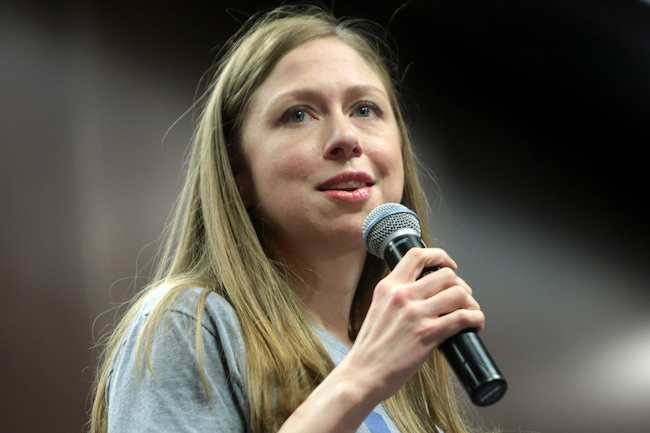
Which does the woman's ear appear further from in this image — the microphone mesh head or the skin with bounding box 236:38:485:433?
the microphone mesh head

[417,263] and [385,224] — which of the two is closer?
[417,263]

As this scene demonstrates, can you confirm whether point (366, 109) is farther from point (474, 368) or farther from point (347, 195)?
point (474, 368)

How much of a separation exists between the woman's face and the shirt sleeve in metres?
0.25

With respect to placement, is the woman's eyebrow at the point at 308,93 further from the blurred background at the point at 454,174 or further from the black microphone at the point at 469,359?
the blurred background at the point at 454,174

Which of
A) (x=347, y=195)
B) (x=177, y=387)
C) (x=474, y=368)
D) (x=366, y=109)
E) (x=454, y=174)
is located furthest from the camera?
(x=454, y=174)

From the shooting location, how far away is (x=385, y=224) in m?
0.87

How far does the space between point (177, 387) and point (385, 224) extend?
0.29 metres

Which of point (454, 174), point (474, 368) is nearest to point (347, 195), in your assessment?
point (474, 368)

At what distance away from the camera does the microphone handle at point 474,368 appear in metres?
0.66

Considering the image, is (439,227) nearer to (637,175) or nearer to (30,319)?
(637,175)

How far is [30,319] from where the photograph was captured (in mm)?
1582

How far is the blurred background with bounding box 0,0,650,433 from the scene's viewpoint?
1630 mm

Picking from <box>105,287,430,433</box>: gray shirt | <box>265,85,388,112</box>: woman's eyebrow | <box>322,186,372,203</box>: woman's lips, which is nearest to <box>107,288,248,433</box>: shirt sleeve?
<box>105,287,430,433</box>: gray shirt

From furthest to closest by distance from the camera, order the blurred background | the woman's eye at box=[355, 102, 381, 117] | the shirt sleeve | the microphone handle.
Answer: the blurred background → the woman's eye at box=[355, 102, 381, 117] → the shirt sleeve → the microphone handle
